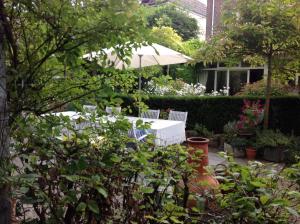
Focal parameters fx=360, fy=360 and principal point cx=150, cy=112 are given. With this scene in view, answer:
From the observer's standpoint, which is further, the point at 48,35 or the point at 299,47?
the point at 299,47

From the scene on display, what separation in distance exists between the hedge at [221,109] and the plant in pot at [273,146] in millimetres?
1671

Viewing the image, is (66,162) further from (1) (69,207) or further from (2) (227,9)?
(2) (227,9)

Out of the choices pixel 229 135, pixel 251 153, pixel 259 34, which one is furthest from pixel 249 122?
pixel 259 34

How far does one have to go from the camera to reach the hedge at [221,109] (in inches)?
386

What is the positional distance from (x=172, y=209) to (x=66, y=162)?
58 cm

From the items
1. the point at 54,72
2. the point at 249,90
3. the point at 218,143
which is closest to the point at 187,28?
the point at 249,90

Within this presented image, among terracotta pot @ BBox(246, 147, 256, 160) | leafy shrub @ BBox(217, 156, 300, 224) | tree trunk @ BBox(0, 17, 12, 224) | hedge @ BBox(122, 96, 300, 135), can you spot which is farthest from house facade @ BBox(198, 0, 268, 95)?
tree trunk @ BBox(0, 17, 12, 224)

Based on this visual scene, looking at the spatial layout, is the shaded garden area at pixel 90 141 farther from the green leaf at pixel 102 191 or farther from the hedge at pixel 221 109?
the hedge at pixel 221 109

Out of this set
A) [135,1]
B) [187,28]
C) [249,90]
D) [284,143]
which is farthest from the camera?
[187,28]

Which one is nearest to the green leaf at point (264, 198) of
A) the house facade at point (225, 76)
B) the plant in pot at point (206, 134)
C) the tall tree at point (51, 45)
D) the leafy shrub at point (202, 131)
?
the tall tree at point (51, 45)

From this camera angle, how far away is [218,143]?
31.2ft

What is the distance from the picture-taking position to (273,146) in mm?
7969

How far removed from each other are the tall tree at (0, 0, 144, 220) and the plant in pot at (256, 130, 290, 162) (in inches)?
270

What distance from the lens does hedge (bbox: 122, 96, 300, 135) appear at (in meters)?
9.80
